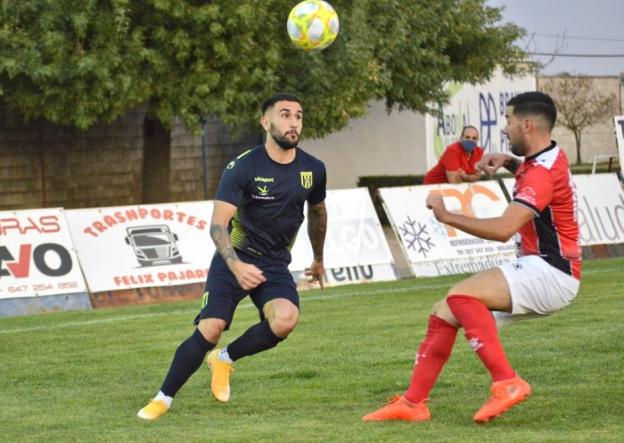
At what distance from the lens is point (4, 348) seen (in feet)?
43.6

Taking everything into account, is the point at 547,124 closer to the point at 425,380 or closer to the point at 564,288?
the point at 564,288

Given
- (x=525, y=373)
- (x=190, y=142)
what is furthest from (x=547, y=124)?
(x=190, y=142)

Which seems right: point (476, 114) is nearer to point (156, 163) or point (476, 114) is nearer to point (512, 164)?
point (156, 163)

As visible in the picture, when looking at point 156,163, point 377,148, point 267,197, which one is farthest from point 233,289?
point 377,148

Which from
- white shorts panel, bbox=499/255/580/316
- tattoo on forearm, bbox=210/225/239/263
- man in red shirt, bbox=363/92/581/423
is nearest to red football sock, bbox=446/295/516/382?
man in red shirt, bbox=363/92/581/423

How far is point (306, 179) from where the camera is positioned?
31.0ft

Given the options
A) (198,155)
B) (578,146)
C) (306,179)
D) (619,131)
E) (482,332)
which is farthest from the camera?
(578,146)

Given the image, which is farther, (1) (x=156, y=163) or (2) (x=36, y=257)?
(1) (x=156, y=163)

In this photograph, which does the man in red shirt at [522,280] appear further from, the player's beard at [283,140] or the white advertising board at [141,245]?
the white advertising board at [141,245]

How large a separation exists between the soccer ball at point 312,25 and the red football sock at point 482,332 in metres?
8.39

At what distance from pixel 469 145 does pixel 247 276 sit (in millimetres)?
11269

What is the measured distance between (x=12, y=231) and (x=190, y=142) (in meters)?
15.0

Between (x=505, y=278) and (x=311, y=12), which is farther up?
(x=311, y=12)

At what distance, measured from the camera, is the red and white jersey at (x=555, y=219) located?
26.8 ft
